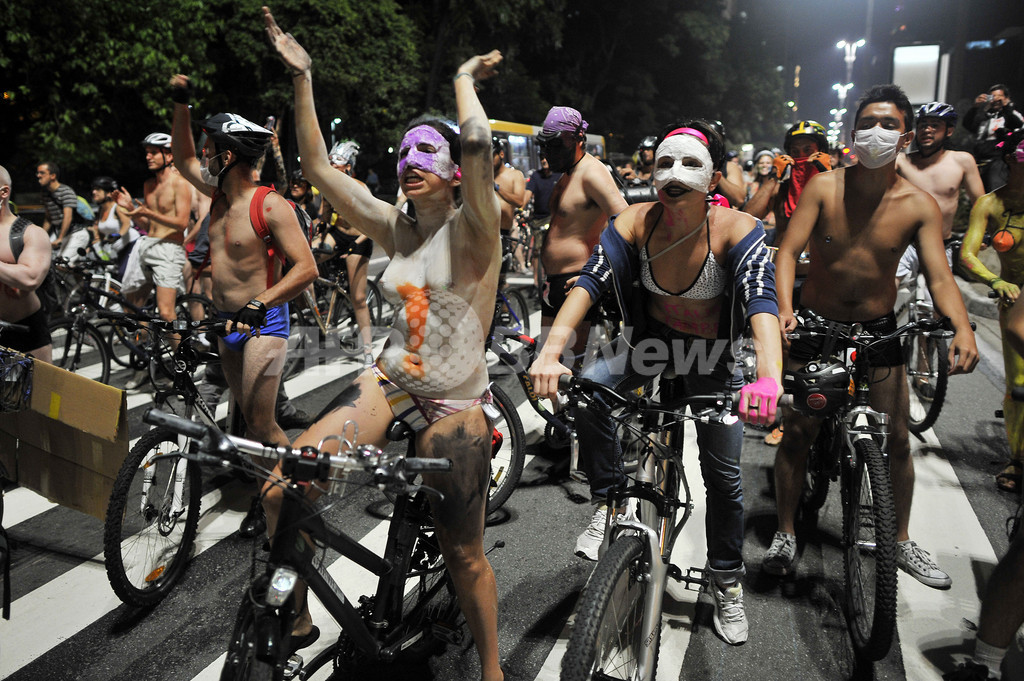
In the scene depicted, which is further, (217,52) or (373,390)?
(217,52)

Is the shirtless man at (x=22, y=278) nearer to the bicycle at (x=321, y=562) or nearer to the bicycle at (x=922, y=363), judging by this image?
the bicycle at (x=321, y=562)

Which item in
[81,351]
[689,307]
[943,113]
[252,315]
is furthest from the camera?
[81,351]

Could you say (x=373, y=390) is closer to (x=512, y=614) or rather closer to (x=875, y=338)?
(x=512, y=614)

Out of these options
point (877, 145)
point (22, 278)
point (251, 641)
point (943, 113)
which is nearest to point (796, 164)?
point (943, 113)

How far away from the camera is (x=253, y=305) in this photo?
12.7 feet

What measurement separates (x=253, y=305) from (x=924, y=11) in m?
48.3

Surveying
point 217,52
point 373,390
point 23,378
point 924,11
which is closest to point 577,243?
point 373,390

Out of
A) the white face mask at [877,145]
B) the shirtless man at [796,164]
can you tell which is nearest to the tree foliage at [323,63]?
the shirtless man at [796,164]

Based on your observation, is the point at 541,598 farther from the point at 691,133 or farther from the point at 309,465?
the point at 691,133

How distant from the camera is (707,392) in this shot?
140 inches

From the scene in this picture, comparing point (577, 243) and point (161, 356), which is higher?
point (577, 243)

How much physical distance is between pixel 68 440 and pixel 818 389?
3511 millimetres

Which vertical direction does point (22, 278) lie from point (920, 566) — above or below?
above

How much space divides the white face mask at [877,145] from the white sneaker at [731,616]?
217 cm
